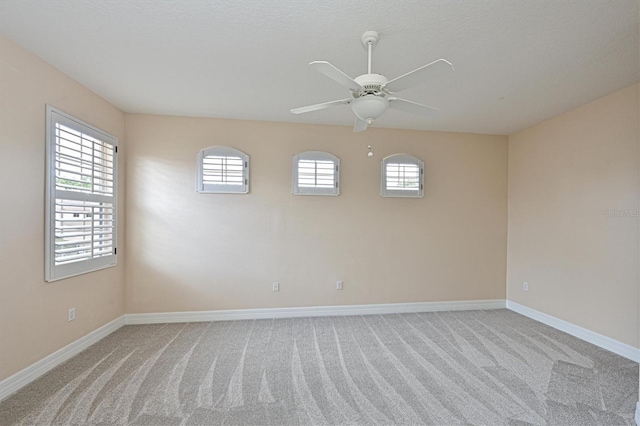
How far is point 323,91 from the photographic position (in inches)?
121

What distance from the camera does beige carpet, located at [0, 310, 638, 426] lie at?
206cm

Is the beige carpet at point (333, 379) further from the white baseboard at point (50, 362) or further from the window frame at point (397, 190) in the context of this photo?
the window frame at point (397, 190)

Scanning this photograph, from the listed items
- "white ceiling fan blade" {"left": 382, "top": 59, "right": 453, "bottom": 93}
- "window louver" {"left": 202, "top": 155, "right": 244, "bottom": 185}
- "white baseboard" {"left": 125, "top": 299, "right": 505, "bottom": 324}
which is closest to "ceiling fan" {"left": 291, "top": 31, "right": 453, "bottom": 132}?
"white ceiling fan blade" {"left": 382, "top": 59, "right": 453, "bottom": 93}

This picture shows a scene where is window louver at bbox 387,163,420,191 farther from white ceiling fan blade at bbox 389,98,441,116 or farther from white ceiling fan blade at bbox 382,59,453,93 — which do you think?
white ceiling fan blade at bbox 382,59,453,93

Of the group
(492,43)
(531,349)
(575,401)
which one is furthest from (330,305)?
(492,43)

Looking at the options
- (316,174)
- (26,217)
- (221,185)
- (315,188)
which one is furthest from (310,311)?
(26,217)

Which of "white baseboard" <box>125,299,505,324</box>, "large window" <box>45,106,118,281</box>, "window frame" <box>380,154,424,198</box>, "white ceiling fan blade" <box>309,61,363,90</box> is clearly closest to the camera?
"white ceiling fan blade" <box>309,61,363,90</box>

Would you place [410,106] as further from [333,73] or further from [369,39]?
[333,73]

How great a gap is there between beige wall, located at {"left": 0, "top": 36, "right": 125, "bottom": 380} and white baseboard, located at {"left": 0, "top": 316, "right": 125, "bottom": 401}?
2.0 inches

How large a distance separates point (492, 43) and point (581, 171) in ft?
7.91

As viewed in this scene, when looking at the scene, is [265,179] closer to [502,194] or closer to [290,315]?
[290,315]

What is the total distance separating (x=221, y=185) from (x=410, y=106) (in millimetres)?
2752

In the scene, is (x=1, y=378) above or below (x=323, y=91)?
below

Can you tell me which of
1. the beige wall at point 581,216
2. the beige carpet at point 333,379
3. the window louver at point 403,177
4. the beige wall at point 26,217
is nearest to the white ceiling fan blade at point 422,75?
the beige carpet at point 333,379
